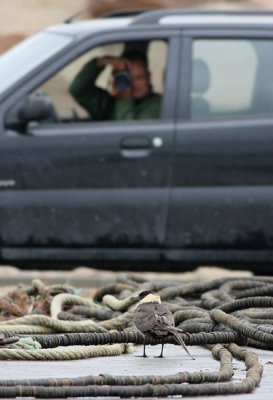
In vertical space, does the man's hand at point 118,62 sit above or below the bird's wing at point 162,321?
below

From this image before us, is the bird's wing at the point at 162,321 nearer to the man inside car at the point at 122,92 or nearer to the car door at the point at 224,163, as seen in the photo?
the car door at the point at 224,163

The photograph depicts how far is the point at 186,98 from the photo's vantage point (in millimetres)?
7918

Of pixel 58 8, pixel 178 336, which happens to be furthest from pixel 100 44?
pixel 58 8

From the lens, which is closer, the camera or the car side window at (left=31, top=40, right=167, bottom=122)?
the car side window at (left=31, top=40, right=167, bottom=122)

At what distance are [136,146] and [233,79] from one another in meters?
0.84

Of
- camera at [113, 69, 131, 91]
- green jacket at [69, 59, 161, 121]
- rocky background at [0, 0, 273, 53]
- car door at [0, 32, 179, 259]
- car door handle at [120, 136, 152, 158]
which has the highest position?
camera at [113, 69, 131, 91]

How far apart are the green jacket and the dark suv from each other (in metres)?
0.10

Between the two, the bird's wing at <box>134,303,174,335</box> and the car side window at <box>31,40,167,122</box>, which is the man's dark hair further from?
the bird's wing at <box>134,303,174,335</box>

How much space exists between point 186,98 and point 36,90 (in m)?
1.06

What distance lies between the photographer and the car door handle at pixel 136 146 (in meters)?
7.75

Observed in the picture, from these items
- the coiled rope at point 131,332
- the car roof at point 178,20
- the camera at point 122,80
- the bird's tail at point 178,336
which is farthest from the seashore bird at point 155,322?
the car roof at point 178,20

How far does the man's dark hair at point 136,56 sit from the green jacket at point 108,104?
27 centimetres

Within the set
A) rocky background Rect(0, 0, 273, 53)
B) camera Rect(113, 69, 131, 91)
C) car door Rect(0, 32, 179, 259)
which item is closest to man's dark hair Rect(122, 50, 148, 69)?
camera Rect(113, 69, 131, 91)

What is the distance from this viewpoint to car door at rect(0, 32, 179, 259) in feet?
25.4
